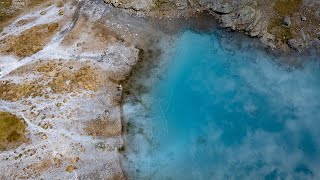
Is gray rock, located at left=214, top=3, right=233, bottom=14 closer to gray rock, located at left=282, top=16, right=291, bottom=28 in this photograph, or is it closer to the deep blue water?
the deep blue water

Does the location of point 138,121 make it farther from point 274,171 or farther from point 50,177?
point 274,171

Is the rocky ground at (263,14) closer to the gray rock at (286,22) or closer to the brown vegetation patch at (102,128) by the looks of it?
the gray rock at (286,22)

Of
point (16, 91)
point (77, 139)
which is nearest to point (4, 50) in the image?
point (16, 91)

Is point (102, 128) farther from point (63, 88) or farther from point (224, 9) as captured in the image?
point (224, 9)

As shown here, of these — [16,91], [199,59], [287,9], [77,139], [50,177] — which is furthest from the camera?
[287,9]

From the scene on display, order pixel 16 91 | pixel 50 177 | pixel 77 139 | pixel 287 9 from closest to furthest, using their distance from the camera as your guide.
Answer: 1. pixel 50 177
2. pixel 77 139
3. pixel 16 91
4. pixel 287 9

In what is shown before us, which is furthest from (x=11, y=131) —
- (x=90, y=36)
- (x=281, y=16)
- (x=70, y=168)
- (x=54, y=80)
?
(x=281, y=16)

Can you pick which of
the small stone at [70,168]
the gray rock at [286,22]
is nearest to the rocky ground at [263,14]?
the gray rock at [286,22]
